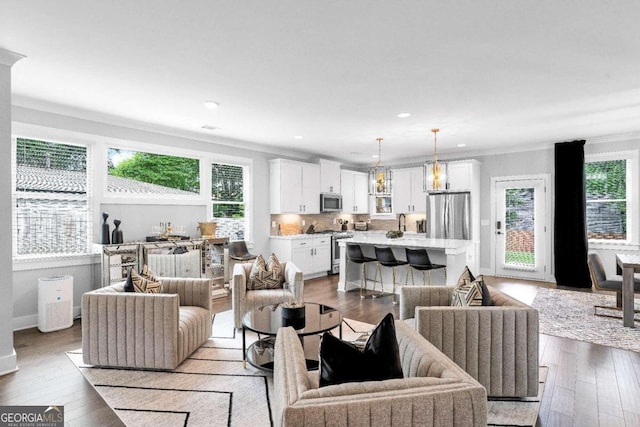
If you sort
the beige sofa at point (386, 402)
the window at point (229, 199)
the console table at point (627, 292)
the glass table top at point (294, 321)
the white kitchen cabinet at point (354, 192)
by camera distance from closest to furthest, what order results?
the beige sofa at point (386, 402), the glass table top at point (294, 321), the console table at point (627, 292), the window at point (229, 199), the white kitchen cabinet at point (354, 192)

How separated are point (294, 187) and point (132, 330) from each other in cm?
468

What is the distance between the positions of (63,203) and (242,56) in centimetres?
325

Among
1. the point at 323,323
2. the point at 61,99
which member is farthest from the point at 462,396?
the point at 61,99

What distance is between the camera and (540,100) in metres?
4.16

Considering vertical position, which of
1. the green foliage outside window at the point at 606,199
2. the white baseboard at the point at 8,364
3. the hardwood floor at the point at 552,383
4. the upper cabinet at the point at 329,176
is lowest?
the hardwood floor at the point at 552,383

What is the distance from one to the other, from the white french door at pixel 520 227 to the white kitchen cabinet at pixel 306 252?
11.6 feet

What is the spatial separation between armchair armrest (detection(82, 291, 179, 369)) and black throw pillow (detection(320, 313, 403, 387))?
190 cm

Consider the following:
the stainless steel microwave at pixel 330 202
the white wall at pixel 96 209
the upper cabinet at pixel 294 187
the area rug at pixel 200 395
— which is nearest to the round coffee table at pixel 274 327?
the area rug at pixel 200 395

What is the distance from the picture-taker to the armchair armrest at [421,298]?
3184 mm

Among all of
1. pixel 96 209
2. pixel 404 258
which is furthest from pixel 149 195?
pixel 404 258

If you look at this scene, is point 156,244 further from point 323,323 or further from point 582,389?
point 582,389

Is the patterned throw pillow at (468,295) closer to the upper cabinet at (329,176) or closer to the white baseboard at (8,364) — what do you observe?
the white baseboard at (8,364)

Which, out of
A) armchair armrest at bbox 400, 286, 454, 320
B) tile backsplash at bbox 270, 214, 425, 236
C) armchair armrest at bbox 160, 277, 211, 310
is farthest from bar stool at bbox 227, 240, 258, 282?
armchair armrest at bbox 400, 286, 454, 320

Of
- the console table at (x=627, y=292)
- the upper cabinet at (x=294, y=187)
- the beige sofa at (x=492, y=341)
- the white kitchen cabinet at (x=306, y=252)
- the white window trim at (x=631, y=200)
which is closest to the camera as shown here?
the beige sofa at (x=492, y=341)
